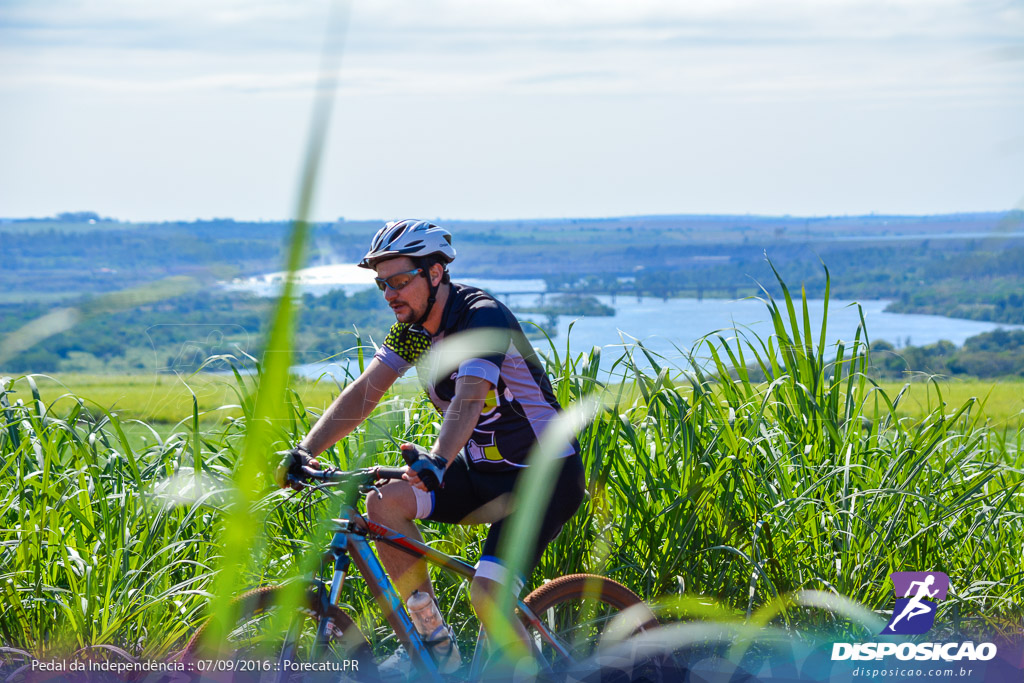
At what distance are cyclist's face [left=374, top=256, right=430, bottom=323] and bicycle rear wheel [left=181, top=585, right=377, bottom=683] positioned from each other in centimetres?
88

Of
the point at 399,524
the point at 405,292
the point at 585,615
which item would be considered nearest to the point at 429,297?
the point at 405,292

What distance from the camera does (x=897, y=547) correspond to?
11.7ft

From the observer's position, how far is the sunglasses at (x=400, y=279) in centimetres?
292

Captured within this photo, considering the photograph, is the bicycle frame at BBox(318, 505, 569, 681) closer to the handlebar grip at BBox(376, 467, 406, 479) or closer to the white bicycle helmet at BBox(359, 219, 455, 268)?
the handlebar grip at BBox(376, 467, 406, 479)

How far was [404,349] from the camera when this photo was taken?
10.3ft

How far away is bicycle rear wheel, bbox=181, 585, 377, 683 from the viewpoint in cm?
255

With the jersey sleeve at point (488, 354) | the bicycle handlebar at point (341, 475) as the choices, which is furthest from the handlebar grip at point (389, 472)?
the jersey sleeve at point (488, 354)

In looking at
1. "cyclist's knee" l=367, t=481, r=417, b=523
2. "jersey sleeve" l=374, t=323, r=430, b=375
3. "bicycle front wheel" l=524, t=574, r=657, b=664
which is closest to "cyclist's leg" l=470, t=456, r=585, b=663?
"bicycle front wheel" l=524, t=574, r=657, b=664

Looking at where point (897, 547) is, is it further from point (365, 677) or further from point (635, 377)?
point (365, 677)

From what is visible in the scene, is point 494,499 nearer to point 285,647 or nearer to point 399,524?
point 399,524

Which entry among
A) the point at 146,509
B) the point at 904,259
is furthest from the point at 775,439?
the point at 904,259

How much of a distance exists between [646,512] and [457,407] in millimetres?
1290

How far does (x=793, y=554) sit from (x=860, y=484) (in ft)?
1.43

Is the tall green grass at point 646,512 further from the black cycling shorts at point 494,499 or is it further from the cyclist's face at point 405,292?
the cyclist's face at point 405,292
